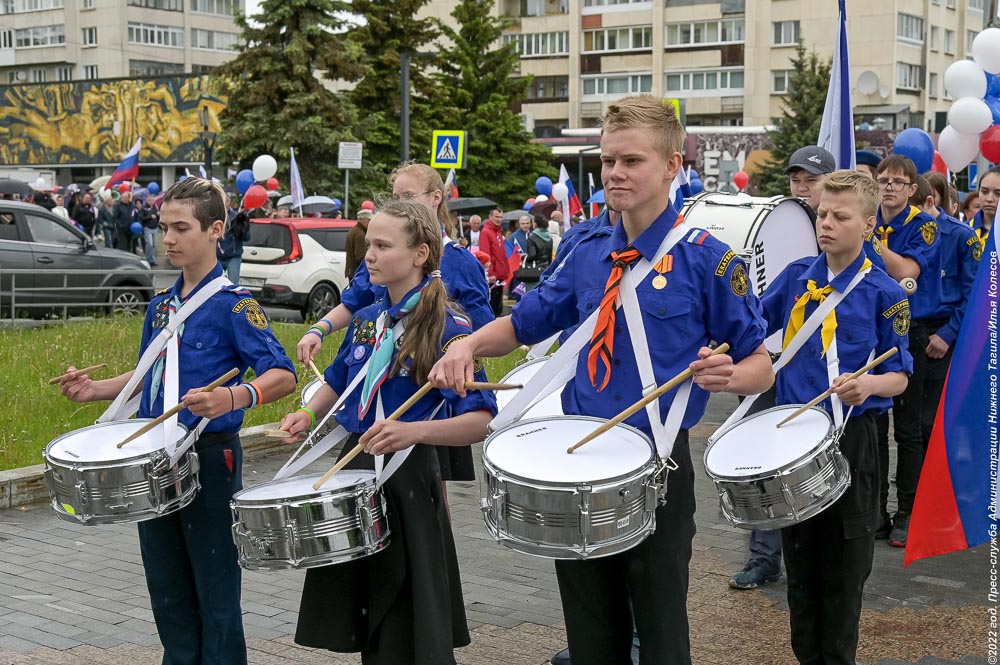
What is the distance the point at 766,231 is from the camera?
22.2ft

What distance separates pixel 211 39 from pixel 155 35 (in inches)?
208

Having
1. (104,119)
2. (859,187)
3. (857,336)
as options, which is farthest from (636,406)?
(104,119)

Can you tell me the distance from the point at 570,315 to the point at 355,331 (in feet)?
2.65

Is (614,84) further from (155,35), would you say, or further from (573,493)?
(573,493)

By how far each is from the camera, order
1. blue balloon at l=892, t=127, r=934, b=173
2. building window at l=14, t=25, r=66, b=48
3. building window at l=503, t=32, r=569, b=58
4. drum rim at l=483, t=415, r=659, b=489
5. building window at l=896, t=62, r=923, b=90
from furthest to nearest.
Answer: building window at l=14, t=25, r=66, b=48
building window at l=503, t=32, r=569, b=58
building window at l=896, t=62, r=923, b=90
blue balloon at l=892, t=127, r=934, b=173
drum rim at l=483, t=415, r=659, b=489

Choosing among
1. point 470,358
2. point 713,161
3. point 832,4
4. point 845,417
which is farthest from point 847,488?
point 832,4

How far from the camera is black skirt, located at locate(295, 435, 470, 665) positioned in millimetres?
4059

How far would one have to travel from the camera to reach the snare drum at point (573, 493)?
3.32 metres

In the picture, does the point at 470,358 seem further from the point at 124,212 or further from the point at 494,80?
the point at 494,80

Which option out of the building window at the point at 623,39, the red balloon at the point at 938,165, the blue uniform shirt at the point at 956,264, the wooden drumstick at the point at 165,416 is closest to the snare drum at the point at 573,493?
the wooden drumstick at the point at 165,416

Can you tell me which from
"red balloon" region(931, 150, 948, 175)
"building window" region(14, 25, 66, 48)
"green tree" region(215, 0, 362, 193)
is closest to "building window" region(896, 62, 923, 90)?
"green tree" region(215, 0, 362, 193)

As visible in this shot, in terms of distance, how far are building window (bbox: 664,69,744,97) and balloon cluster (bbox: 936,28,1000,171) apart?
216 feet

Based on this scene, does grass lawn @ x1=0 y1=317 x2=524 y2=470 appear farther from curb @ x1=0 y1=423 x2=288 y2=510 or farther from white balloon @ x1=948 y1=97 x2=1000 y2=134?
white balloon @ x1=948 y1=97 x2=1000 y2=134

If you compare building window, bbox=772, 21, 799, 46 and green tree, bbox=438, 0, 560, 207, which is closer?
green tree, bbox=438, 0, 560, 207
